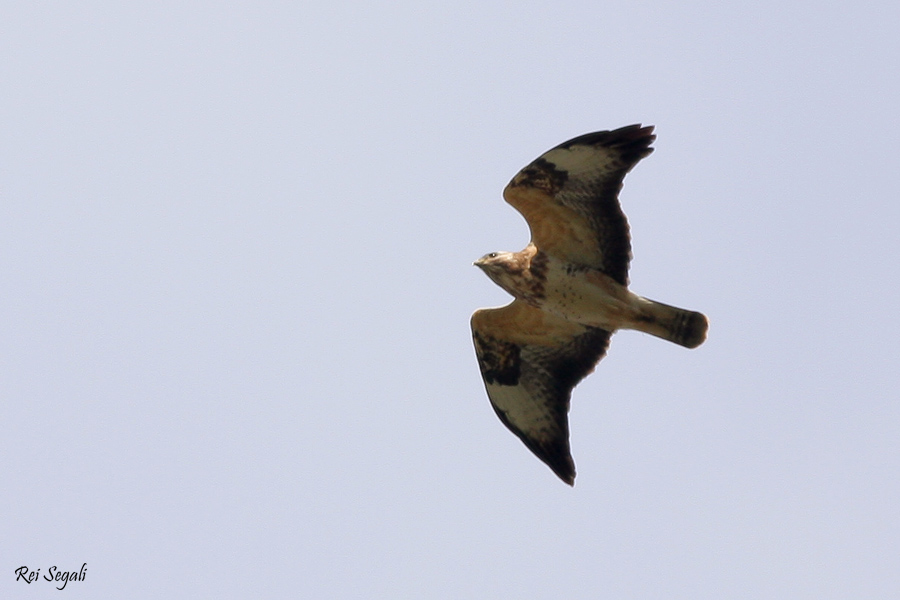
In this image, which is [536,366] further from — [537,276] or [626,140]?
[626,140]

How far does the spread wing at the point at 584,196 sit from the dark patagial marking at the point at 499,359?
1.19m

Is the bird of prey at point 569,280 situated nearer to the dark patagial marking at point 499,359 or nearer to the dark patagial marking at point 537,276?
the dark patagial marking at point 537,276

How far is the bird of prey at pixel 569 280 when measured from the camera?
34.5 ft

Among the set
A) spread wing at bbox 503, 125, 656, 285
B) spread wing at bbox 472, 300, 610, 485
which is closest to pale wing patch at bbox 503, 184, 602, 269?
spread wing at bbox 503, 125, 656, 285

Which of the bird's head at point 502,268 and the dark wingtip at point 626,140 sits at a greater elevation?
the dark wingtip at point 626,140

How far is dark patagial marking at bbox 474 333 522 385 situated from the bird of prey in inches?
6.5

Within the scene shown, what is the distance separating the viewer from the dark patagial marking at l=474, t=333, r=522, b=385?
11.6m

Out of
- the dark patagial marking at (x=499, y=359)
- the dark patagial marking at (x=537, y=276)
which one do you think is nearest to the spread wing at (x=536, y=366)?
the dark patagial marking at (x=499, y=359)

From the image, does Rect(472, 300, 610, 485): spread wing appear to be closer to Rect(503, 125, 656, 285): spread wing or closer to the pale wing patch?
the pale wing patch

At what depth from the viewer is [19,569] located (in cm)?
1188

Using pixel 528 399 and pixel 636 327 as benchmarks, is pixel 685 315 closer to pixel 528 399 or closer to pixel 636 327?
pixel 636 327

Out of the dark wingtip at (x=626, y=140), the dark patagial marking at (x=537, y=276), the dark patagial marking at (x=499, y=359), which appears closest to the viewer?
the dark wingtip at (x=626, y=140)

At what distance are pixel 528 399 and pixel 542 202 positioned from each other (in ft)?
6.73

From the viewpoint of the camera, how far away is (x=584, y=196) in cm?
1065
